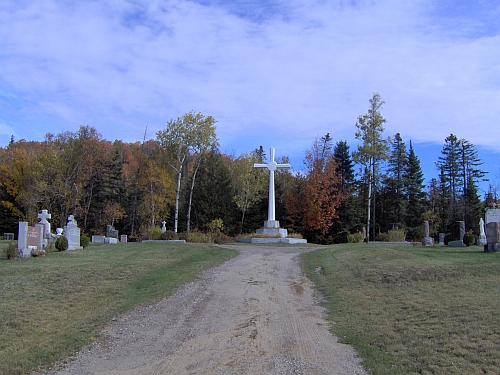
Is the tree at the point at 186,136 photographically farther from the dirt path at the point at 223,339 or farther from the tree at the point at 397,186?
the dirt path at the point at 223,339

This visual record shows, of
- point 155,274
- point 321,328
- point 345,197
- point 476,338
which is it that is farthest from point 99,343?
point 345,197

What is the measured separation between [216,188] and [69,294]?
122ft

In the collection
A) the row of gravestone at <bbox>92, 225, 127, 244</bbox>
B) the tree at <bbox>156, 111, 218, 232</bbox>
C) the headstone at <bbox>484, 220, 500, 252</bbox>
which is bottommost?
the row of gravestone at <bbox>92, 225, 127, 244</bbox>

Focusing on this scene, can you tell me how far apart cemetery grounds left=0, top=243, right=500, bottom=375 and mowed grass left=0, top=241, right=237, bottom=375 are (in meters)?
0.02

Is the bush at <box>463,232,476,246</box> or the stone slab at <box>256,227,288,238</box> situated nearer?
the bush at <box>463,232,476,246</box>

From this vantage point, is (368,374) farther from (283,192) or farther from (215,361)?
(283,192)

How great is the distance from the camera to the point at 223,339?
24.9 feet

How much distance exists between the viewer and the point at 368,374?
5.85 m

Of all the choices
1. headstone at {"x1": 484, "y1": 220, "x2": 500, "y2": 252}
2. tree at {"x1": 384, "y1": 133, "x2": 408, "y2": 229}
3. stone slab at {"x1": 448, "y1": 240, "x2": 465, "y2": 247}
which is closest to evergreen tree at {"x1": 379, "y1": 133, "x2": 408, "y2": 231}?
tree at {"x1": 384, "y1": 133, "x2": 408, "y2": 229}

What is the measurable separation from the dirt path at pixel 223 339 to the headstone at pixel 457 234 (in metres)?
17.0

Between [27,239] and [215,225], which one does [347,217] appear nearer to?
[215,225]

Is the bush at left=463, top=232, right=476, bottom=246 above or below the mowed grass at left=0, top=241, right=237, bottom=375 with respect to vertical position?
above

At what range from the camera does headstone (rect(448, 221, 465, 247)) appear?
84.6 feet

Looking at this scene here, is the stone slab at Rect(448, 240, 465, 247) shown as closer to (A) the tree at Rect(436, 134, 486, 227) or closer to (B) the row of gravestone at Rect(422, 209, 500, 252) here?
(B) the row of gravestone at Rect(422, 209, 500, 252)
